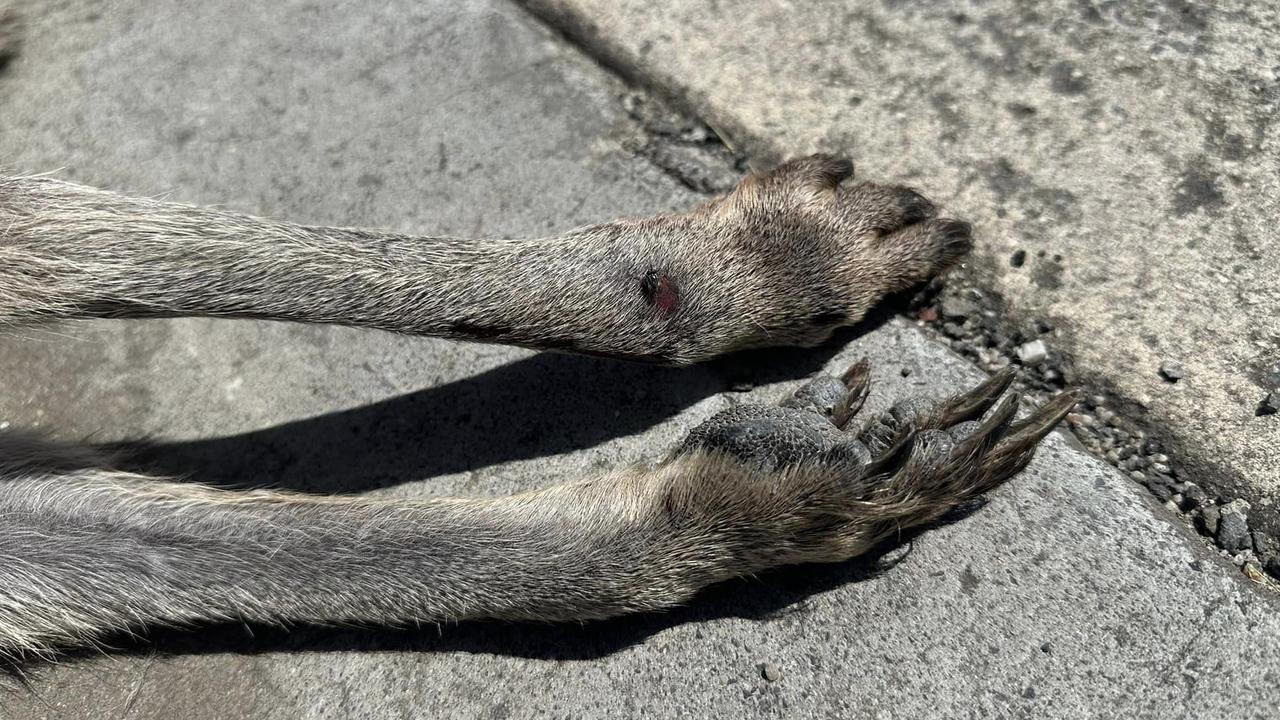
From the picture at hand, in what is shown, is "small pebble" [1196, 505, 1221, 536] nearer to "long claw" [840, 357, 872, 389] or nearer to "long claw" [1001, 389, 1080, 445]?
"long claw" [1001, 389, 1080, 445]

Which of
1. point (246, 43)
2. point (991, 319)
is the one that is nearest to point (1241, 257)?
point (991, 319)

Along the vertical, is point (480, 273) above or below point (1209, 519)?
above

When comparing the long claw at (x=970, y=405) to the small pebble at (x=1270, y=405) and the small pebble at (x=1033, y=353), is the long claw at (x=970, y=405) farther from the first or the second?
the small pebble at (x=1270, y=405)

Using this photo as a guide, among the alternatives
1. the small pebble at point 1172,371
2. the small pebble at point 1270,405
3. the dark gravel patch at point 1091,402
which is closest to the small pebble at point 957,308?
the dark gravel patch at point 1091,402

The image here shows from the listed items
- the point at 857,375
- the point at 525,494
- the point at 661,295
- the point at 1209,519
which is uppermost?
the point at 661,295

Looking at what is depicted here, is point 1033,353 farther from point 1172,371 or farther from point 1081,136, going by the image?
point 1081,136

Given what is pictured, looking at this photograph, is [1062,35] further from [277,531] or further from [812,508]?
[277,531]

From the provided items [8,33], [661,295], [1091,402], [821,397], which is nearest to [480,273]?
[661,295]

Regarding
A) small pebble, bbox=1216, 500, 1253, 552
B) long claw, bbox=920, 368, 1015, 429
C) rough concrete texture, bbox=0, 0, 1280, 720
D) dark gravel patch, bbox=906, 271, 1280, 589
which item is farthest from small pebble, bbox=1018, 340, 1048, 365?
small pebble, bbox=1216, 500, 1253, 552
